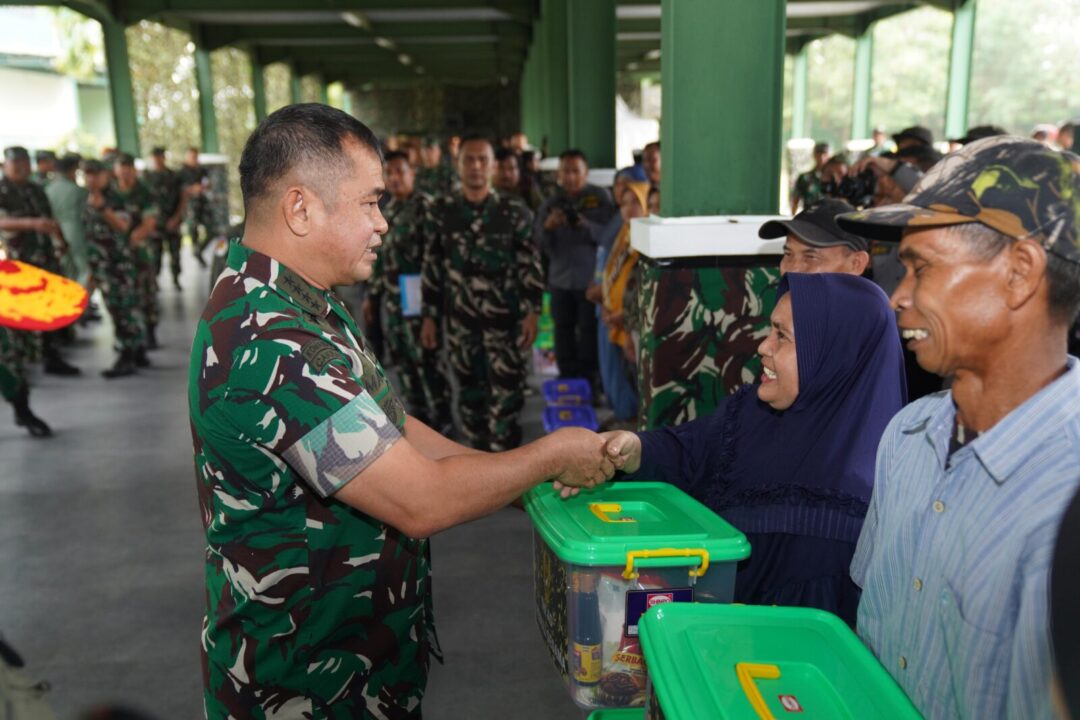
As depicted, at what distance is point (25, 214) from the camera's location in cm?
784

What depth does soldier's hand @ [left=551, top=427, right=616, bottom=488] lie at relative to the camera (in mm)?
1863

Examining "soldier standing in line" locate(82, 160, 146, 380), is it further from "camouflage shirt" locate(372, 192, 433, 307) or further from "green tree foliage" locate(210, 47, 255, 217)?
"green tree foliage" locate(210, 47, 255, 217)

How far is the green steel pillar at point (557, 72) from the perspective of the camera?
31.3ft

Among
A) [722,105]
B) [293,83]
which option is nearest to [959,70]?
[722,105]

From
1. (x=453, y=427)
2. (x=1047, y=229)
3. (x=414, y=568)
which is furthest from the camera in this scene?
(x=453, y=427)

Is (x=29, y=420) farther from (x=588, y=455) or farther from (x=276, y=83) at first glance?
(x=276, y=83)

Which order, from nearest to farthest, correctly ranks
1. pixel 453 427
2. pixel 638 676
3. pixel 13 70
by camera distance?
1. pixel 638 676
2. pixel 453 427
3. pixel 13 70

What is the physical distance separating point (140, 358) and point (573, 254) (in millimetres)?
4781

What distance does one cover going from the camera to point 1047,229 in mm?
1146

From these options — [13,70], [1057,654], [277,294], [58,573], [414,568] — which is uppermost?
[13,70]

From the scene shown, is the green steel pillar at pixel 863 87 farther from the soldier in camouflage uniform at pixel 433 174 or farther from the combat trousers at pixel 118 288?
the combat trousers at pixel 118 288

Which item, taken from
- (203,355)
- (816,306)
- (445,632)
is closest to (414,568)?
(203,355)

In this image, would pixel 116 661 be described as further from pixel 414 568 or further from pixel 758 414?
pixel 758 414

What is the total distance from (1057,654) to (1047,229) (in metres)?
0.69
